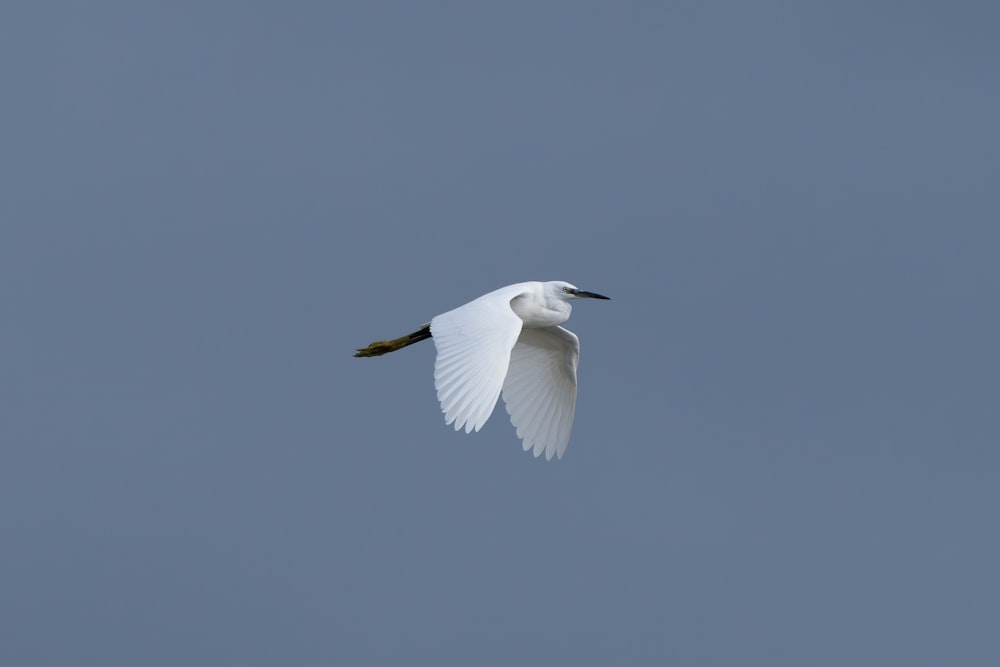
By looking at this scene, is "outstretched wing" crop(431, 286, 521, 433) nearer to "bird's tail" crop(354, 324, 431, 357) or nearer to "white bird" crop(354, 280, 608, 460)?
"white bird" crop(354, 280, 608, 460)

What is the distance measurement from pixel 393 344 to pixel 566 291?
2.33 m

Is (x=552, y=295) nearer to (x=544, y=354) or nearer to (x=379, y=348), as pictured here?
(x=544, y=354)

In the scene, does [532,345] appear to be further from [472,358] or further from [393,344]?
[472,358]

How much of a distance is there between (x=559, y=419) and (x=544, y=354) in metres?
0.91

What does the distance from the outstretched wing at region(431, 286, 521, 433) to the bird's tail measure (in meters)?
2.60

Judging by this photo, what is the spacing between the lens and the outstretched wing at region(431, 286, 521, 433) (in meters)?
15.1

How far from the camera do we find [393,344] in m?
20.2

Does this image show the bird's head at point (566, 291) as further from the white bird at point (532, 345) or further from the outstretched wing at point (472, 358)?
the outstretched wing at point (472, 358)

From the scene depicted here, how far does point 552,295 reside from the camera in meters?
19.7

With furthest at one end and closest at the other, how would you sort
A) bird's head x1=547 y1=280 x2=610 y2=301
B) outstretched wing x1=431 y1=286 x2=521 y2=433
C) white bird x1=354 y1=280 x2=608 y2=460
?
1. bird's head x1=547 y1=280 x2=610 y2=301
2. white bird x1=354 y1=280 x2=608 y2=460
3. outstretched wing x1=431 y1=286 x2=521 y2=433

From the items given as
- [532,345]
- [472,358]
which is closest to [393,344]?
[532,345]

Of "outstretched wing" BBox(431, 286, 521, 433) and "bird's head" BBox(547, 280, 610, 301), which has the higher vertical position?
"bird's head" BBox(547, 280, 610, 301)

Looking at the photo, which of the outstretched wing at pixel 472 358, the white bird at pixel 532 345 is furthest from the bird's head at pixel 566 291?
the outstretched wing at pixel 472 358

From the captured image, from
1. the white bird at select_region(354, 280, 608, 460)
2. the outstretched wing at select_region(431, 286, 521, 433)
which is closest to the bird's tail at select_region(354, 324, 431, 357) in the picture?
the white bird at select_region(354, 280, 608, 460)
